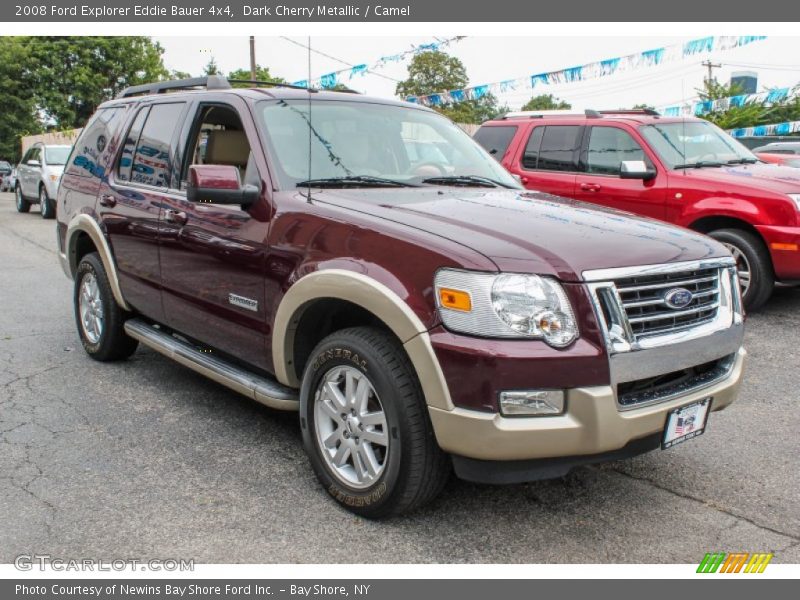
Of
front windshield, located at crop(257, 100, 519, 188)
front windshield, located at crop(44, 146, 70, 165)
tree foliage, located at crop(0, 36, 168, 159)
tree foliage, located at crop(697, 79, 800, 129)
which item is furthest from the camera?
tree foliage, located at crop(0, 36, 168, 159)

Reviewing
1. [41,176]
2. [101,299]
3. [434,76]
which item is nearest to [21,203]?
[41,176]

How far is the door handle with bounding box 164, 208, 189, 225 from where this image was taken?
421 cm

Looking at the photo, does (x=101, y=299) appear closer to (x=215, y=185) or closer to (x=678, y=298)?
(x=215, y=185)

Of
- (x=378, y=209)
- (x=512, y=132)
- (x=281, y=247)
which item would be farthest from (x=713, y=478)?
(x=512, y=132)

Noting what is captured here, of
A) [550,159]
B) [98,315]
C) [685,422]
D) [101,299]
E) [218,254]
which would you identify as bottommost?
[98,315]

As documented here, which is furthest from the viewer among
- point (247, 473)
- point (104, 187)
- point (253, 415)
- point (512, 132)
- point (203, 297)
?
point (512, 132)

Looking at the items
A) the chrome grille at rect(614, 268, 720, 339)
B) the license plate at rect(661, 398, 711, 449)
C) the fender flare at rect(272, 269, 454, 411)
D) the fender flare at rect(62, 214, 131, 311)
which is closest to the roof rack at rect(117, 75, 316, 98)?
the fender flare at rect(62, 214, 131, 311)

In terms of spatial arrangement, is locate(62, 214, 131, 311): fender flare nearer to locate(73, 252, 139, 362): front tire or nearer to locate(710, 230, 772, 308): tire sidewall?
locate(73, 252, 139, 362): front tire

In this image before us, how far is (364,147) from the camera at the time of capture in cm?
412

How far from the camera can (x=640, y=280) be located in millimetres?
2906

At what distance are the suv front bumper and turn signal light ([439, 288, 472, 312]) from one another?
1.22 feet

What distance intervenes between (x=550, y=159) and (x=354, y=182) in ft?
16.4

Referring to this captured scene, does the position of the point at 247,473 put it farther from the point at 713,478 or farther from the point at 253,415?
the point at 713,478

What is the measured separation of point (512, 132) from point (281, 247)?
5869 mm
